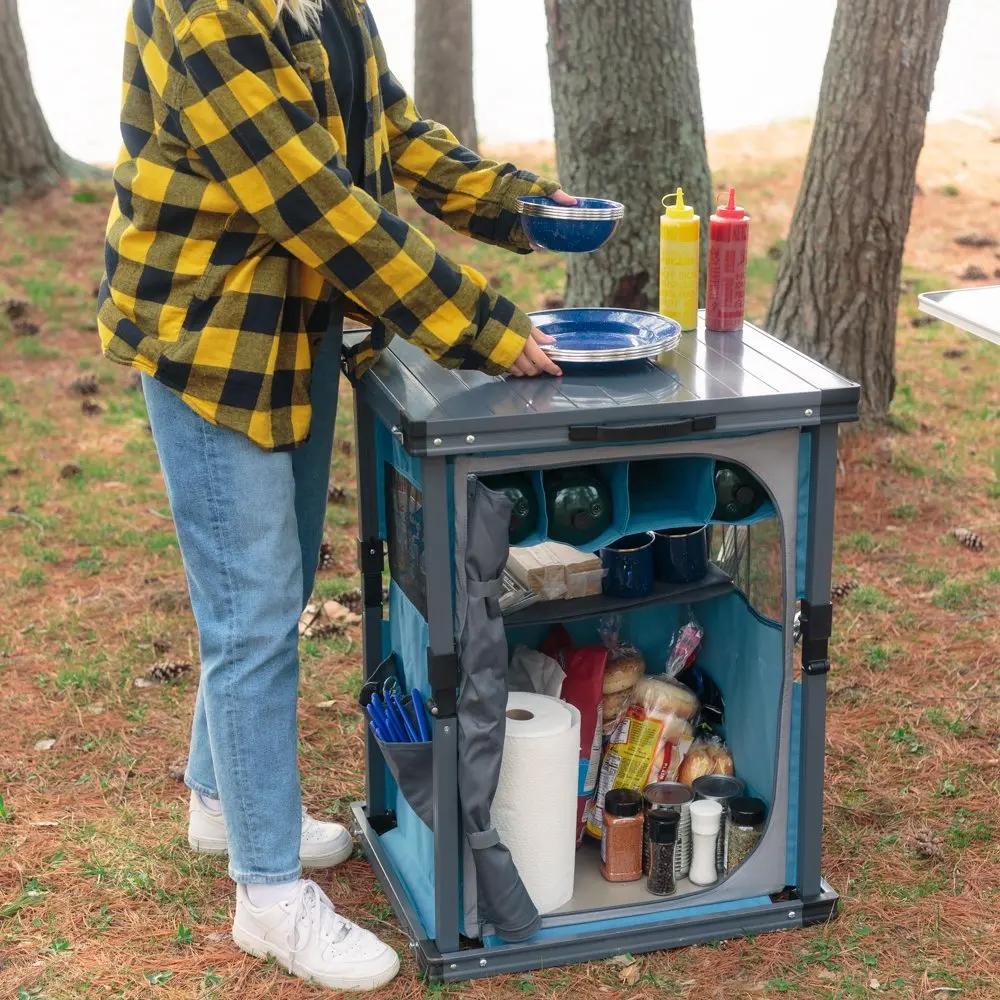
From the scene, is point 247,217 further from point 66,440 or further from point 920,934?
point 66,440

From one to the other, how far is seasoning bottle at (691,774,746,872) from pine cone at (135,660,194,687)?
1.53m

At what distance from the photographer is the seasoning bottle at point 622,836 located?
8.75 feet

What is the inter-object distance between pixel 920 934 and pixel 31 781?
199 cm

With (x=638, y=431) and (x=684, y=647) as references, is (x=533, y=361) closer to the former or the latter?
(x=638, y=431)

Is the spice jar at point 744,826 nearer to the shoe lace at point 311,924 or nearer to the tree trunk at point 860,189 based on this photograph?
the shoe lace at point 311,924

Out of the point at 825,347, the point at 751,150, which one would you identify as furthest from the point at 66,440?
the point at 751,150

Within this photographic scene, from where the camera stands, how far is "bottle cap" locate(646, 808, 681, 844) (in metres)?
2.61

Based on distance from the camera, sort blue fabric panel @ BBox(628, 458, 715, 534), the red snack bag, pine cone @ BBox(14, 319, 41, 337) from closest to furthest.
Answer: blue fabric panel @ BBox(628, 458, 715, 534), the red snack bag, pine cone @ BBox(14, 319, 41, 337)

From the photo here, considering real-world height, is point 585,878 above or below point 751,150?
below

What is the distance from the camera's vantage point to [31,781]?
3.22 metres

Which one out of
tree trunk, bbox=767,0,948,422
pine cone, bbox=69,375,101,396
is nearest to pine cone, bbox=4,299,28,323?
pine cone, bbox=69,375,101,396

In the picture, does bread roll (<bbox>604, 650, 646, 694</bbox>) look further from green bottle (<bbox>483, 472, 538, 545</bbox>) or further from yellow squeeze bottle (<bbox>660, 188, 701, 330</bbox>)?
yellow squeeze bottle (<bbox>660, 188, 701, 330</bbox>)

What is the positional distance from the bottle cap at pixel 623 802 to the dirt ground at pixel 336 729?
28 cm

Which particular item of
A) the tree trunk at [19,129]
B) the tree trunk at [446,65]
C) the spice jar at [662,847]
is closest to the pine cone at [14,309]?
the tree trunk at [19,129]
